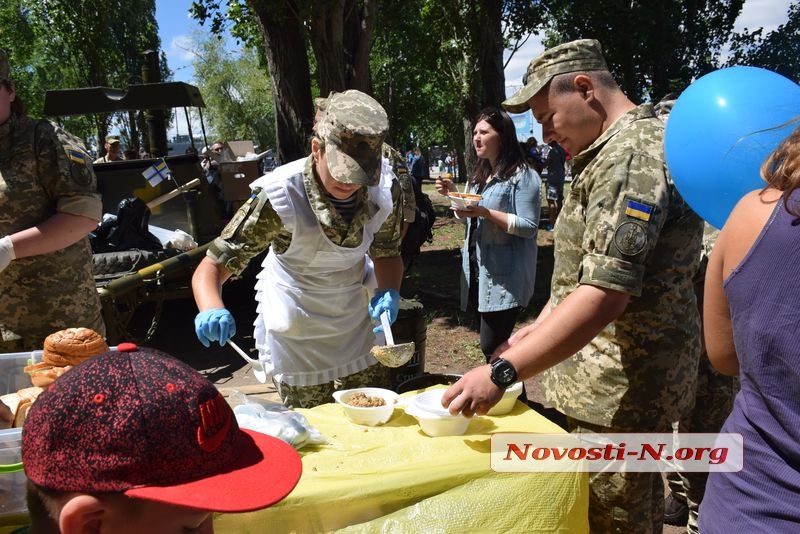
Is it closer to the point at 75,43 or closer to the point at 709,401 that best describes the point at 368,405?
the point at 709,401

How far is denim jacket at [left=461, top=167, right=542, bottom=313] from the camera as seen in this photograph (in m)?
3.88

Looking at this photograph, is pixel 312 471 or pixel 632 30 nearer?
pixel 312 471

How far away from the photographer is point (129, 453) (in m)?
0.88

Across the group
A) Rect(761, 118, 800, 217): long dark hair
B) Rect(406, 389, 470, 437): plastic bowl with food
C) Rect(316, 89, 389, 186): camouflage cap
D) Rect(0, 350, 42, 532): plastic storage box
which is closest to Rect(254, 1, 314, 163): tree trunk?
Rect(316, 89, 389, 186): camouflage cap

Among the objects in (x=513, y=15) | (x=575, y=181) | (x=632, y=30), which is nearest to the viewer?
(x=575, y=181)

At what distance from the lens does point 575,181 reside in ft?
6.63

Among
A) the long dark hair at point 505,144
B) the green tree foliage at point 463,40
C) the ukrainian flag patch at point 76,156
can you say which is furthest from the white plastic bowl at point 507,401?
the green tree foliage at point 463,40

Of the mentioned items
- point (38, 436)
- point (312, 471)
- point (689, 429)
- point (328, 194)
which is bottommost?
point (689, 429)

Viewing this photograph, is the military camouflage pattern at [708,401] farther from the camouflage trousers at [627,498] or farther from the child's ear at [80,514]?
the child's ear at [80,514]

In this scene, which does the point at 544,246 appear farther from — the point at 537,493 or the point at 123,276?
the point at 537,493

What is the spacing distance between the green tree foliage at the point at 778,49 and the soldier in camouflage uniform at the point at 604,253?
1188 cm

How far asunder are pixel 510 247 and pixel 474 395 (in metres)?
2.26

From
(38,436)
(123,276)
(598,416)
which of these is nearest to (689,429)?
(598,416)

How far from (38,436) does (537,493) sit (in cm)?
127
